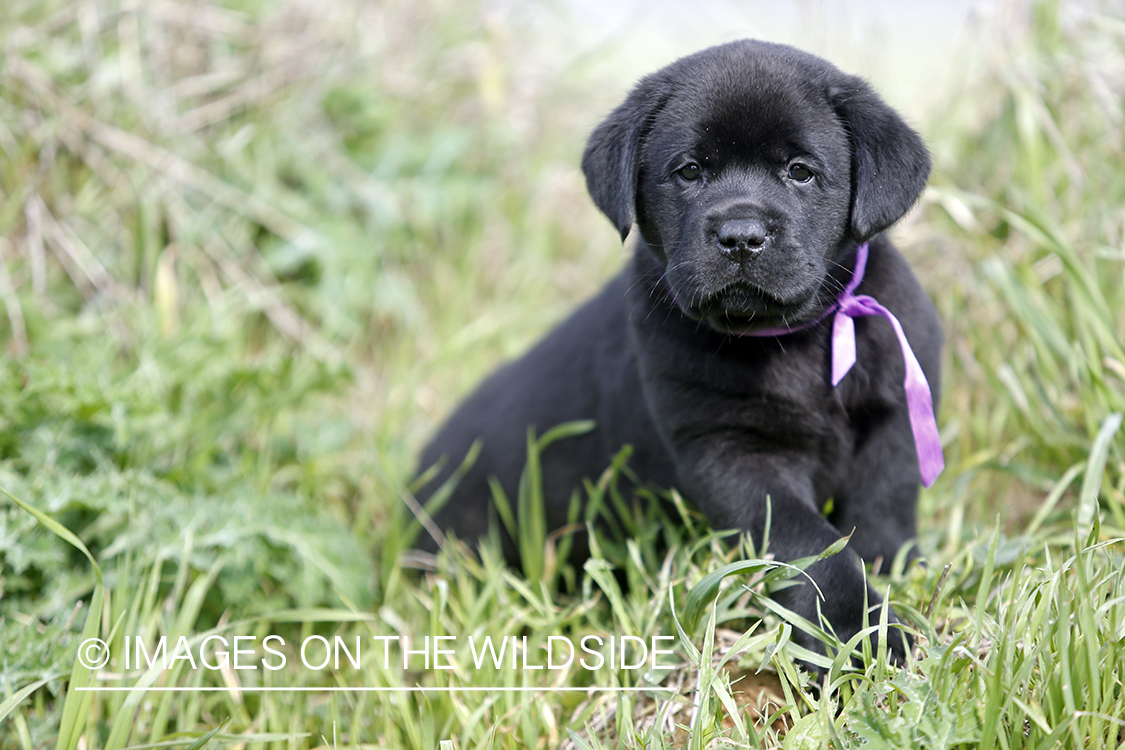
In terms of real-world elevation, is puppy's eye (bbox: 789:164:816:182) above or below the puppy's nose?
above

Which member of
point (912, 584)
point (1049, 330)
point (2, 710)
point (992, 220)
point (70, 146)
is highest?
point (992, 220)

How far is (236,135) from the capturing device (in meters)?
4.14

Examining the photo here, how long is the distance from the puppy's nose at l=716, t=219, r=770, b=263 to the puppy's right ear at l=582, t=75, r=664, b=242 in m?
0.29

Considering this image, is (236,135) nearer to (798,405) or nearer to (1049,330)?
(798,405)

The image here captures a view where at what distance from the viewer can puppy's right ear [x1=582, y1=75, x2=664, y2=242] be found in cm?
221

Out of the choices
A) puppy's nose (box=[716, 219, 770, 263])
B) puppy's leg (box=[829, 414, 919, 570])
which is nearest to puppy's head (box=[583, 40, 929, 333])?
puppy's nose (box=[716, 219, 770, 263])

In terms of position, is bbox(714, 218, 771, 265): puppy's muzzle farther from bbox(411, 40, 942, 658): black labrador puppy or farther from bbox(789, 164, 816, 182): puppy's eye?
bbox(789, 164, 816, 182): puppy's eye

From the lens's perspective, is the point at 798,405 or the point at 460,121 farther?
the point at 460,121

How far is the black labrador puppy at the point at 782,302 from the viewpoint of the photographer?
6.60ft

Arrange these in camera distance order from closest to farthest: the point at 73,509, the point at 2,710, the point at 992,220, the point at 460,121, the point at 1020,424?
the point at 2,710, the point at 73,509, the point at 1020,424, the point at 992,220, the point at 460,121

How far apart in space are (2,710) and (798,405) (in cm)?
186

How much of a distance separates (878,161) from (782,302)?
408 mm

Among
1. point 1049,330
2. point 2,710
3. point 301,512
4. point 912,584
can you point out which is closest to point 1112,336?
point 1049,330

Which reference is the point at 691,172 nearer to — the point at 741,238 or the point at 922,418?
the point at 741,238
